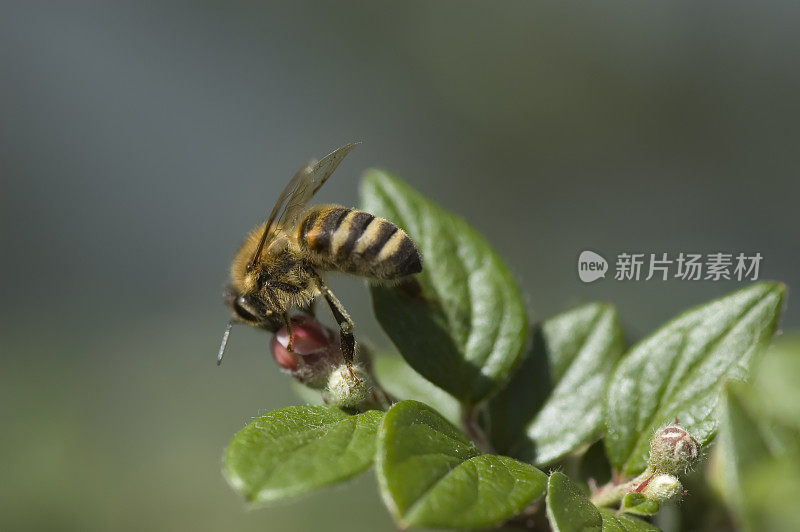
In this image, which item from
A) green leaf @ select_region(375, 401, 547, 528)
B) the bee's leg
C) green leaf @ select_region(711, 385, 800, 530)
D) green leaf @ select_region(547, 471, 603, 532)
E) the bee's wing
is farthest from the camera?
the bee's wing

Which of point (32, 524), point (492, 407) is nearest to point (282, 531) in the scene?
point (32, 524)

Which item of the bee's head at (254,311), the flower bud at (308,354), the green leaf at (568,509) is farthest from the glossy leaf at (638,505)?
the bee's head at (254,311)

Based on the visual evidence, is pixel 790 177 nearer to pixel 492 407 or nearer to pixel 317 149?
pixel 317 149

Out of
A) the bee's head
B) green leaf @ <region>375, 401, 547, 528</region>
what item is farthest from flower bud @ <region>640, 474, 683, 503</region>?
the bee's head

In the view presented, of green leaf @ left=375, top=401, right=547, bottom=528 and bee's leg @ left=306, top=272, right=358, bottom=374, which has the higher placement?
green leaf @ left=375, top=401, right=547, bottom=528

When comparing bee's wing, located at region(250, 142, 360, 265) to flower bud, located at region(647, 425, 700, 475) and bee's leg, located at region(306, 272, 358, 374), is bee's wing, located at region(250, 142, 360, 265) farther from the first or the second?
flower bud, located at region(647, 425, 700, 475)

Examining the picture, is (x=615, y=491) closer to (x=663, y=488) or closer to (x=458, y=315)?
(x=663, y=488)
